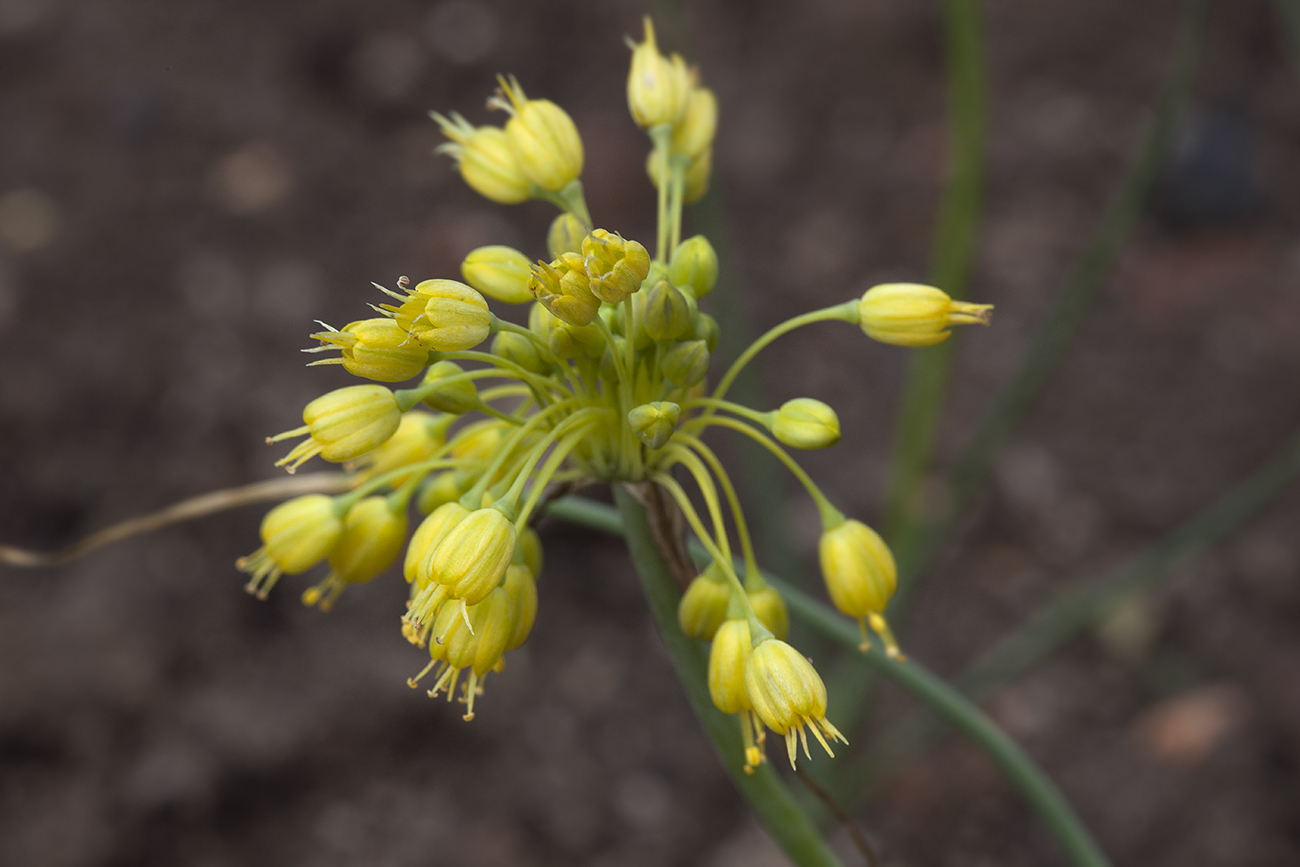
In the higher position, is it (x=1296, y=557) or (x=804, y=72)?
(x=804, y=72)

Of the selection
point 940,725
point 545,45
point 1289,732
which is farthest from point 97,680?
point 1289,732

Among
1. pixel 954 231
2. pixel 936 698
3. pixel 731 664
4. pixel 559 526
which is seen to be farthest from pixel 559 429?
pixel 559 526

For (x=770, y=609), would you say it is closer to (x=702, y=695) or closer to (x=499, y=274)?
(x=702, y=695)

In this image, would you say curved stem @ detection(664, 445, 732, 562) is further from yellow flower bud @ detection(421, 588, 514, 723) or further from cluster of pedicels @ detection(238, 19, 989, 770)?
yellow flower bud @ detection(421, 588, 514, 723)

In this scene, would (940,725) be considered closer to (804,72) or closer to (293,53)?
(804,72)

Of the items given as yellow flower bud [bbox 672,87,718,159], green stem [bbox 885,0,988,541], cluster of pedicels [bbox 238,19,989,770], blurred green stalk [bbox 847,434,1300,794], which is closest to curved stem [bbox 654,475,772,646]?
cluster of pedicels [bbox 238,19,989,770]

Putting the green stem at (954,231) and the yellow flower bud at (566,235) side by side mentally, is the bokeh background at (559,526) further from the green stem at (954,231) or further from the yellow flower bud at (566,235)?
the yellow flower bud at (566,235)
